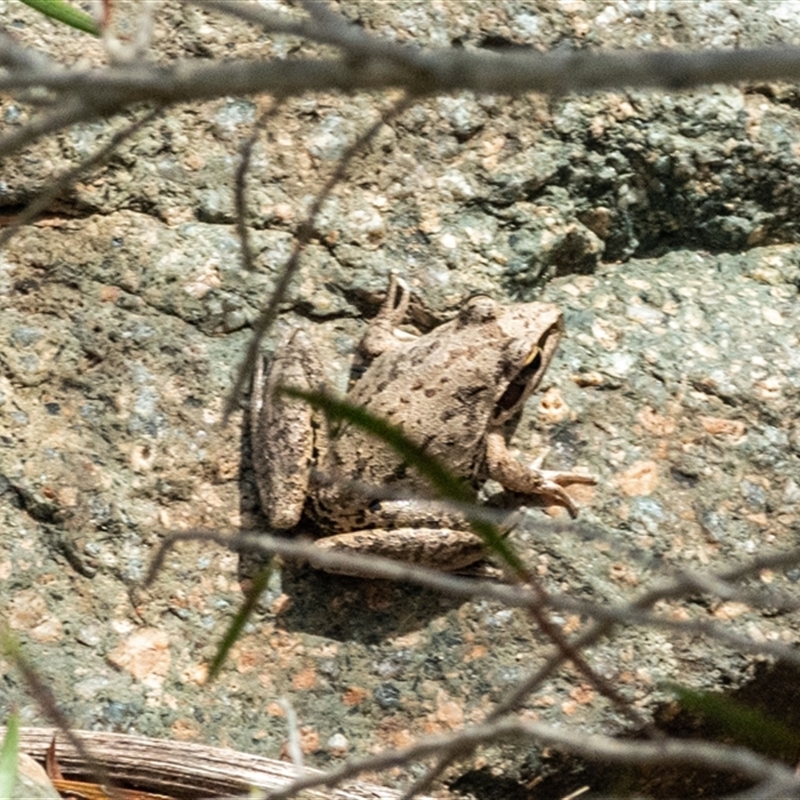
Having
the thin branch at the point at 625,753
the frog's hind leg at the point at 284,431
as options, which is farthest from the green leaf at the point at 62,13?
the thin branch at the point at 625,753

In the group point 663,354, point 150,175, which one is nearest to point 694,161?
point 663,354

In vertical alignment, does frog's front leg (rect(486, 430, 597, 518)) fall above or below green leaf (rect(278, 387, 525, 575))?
above

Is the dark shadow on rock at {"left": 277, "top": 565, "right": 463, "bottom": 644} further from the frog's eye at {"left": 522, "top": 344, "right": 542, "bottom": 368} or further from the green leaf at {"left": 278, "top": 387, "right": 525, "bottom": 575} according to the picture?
the green leaf at {"left": 278, "top": 387, "right": 525, "bottom": 575}

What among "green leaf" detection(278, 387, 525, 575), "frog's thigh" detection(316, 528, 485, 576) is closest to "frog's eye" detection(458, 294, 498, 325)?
"frog's thigh" detection(316, 528, 485, 576)

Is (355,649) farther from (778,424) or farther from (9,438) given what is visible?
(778,424)

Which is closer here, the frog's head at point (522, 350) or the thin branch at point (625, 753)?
the thin branch at point (625, 753)

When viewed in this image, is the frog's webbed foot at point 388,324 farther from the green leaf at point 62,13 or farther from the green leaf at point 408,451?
the green leaf at point 408,451

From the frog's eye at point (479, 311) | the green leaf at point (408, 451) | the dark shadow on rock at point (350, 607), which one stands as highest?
the frog's eye at point (479, 311)
